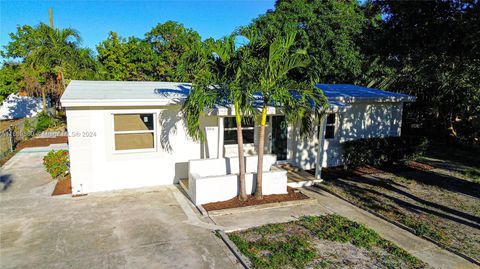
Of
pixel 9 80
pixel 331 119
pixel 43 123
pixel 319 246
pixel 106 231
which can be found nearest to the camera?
pixel 319 246

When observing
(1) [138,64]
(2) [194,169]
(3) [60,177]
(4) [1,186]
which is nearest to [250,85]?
(2) [194,169]

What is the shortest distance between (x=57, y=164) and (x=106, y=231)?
4.68m

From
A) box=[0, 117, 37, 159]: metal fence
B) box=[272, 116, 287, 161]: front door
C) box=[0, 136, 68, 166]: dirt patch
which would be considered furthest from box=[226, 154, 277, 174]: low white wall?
box=[0, 136, 68, 166]: dirt patch

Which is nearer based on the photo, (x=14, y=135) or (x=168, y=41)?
(x=14, y=135)

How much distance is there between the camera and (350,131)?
12117mm

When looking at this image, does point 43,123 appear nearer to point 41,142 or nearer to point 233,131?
point 41,142

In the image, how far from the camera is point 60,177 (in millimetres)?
9789

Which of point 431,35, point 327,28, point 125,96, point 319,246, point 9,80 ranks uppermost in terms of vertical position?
Result: point 327,28

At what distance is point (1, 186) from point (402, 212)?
11.3m

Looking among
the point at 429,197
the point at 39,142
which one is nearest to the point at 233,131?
the point at 429,197

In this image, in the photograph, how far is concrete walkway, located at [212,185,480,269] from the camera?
5391 mm

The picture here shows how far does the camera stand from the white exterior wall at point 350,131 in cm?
1112

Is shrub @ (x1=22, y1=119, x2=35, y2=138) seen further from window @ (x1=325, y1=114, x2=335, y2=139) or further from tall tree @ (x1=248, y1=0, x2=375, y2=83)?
window @ (x1=325, y1=114, x2=335, y2=139)

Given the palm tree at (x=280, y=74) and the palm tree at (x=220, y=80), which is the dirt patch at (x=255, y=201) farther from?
the palm tree at (x=280, y=74)
